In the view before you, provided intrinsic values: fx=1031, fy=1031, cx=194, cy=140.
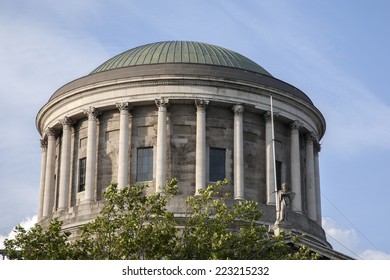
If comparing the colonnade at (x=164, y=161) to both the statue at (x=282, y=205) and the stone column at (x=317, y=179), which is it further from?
the statue at (x=282, y=205)

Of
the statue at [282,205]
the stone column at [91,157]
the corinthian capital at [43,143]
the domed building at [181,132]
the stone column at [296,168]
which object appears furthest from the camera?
the corinthian capital at [43,143]

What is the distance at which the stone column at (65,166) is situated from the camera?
66.0 metres

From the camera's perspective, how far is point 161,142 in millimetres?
63031

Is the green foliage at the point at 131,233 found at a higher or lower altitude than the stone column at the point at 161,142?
lower

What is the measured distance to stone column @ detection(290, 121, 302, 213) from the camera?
66.2 m

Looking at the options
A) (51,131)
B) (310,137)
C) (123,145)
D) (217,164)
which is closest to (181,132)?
(217,164)

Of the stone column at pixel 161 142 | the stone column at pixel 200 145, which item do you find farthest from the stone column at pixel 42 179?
the stone column at pixel 200 145

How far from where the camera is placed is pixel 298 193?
66.4m

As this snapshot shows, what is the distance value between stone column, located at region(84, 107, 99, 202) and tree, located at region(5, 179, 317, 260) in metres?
16.4

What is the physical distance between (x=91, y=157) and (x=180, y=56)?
900 centimetres

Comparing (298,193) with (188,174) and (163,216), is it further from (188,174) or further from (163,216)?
(163,216)

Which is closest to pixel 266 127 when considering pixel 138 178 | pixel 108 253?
pixel 138 178

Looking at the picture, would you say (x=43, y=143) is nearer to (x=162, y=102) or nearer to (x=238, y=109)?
(x=162, y=102)

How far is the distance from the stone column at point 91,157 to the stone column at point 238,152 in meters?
8.85
